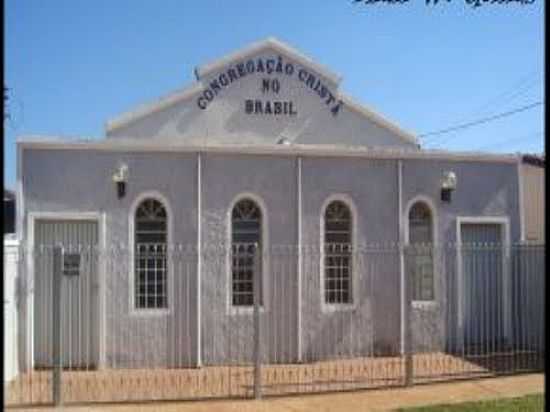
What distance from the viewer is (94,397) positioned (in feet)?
39.4

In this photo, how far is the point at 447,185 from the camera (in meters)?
16.5

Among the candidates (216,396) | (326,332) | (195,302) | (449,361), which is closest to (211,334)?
(195,302)

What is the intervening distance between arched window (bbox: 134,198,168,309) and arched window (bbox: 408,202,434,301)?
4.23 m

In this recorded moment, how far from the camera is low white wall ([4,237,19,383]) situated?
42.0 feet

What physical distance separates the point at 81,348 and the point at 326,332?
3.90 meters

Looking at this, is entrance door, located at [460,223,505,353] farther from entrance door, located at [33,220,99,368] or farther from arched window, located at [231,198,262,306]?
entrance door, located at [33,220,99,368]

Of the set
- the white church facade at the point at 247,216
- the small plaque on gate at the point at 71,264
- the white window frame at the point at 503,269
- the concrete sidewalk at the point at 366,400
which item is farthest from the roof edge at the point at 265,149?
the concrete sidewalk at the point at 366,400

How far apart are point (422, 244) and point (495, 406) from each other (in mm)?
5146

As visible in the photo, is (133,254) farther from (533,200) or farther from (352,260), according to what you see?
(533,200)

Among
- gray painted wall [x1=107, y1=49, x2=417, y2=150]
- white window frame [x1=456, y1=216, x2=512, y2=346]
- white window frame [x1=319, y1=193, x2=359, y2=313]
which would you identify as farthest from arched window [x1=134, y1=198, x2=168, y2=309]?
white window frame [x1=456, y1=216, x2=512, y2=346]

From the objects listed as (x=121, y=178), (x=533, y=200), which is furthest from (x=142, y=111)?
(x=533, y=200)

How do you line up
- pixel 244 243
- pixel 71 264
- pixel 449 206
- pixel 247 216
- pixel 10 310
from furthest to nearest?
pixel 449 206 → pixel 247 216 → pixel 244 243 → pixel 10 310 → pixel 71 264

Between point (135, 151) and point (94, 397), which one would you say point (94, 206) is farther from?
point (94, 397)

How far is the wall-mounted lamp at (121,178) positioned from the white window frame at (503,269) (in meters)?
5.39
